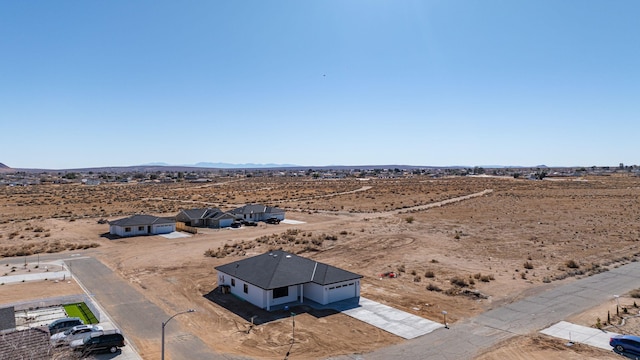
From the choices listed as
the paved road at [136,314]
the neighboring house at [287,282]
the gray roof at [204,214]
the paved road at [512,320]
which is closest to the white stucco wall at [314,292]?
the neighboring house at [287,282]

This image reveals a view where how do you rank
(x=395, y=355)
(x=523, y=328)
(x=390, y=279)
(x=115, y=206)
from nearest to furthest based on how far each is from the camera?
1. (x=395, y=355)
2. (x=523, y=328)
3. (x=390, y=279)
4. (x=115, y=206)

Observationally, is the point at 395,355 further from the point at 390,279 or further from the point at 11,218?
the point at 11,218

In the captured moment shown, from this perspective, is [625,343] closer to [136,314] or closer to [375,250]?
[136,314]

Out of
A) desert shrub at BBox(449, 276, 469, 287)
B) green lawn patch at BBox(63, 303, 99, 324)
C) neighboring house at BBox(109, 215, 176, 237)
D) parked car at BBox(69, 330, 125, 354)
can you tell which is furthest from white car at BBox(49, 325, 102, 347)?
neighboring house at BBox(109, 215, 176, 237)

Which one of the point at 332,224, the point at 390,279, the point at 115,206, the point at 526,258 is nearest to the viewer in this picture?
the point at 390,279

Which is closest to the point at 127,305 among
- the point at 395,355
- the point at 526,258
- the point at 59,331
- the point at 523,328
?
the point at 59,331

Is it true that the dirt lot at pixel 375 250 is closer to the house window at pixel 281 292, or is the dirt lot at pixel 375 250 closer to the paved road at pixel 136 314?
the paved road at pixel 136 314
